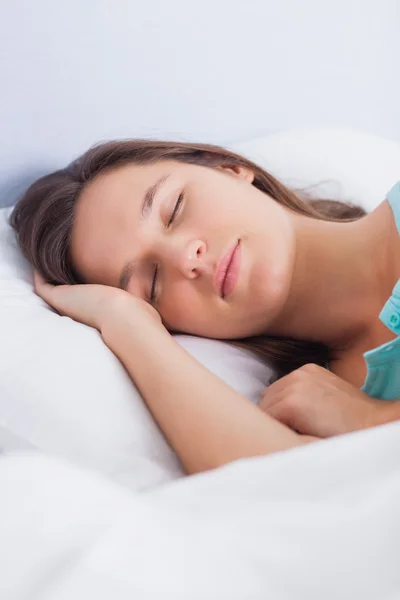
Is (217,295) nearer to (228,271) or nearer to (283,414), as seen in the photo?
(228,271)

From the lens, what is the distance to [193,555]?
0.43m

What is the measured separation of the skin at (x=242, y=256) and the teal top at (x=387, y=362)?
14 centimetres

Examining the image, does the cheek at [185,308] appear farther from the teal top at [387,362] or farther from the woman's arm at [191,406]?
the teal top at [387,362]

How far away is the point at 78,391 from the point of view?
77 cm

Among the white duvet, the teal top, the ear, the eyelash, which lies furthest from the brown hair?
the white duvet

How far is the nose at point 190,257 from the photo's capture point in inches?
37.3

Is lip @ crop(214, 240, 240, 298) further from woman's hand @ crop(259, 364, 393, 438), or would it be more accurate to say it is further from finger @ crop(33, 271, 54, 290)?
finger @ crop(33, 271, 54, 290)

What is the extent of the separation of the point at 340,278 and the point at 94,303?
0.41 metres

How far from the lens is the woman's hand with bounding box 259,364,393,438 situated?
814 millimetres

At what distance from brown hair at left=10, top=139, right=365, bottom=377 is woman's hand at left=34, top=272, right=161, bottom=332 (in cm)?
8

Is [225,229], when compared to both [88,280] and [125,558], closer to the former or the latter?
[88,280]

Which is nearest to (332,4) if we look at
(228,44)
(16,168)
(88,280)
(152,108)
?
(228,44)

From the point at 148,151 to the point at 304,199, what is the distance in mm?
386

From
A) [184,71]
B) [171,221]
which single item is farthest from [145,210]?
[184,71]
